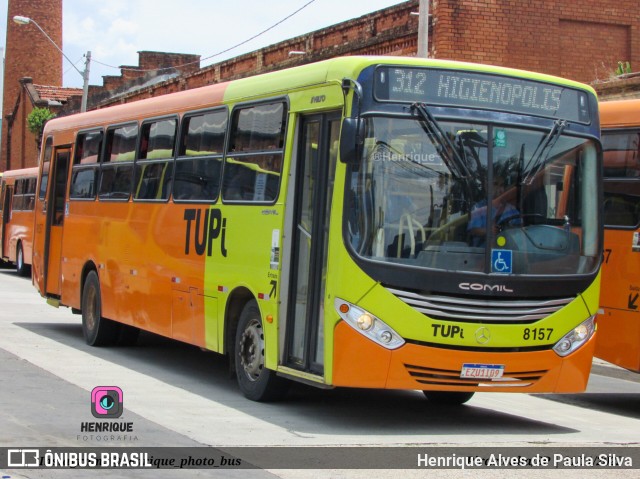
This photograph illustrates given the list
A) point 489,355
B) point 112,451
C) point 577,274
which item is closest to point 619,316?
point 577,274

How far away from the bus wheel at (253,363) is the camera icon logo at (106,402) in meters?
1.22

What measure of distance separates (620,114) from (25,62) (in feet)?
182

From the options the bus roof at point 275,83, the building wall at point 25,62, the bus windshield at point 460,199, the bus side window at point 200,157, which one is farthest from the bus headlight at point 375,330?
the building wall at point 25,62

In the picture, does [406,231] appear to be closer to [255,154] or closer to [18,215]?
[255,154]

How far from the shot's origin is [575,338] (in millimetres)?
10305

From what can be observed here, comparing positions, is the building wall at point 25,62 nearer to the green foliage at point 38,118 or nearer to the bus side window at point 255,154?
the green foliage at point 38,118

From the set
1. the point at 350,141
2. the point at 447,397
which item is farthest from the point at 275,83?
the point at 447,397

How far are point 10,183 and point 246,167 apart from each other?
76.6 feet

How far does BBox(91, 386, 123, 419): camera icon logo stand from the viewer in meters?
9.89

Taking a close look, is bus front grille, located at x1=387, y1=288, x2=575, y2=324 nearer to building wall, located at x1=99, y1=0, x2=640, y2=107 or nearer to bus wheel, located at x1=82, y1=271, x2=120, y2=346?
bus wheel, located at x1=82, y1=271, x2=120, y2=346

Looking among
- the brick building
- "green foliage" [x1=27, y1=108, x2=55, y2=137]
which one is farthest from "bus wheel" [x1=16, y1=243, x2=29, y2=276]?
"green foliage" [x1=27, y1=108, x2=55, y2=137]

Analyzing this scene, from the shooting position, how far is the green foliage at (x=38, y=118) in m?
57.0

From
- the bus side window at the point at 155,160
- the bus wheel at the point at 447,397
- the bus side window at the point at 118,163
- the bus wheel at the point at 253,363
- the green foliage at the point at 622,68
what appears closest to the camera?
the bus wheel at the point at 253,363

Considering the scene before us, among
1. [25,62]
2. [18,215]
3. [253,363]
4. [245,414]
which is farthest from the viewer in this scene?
[25,62]
